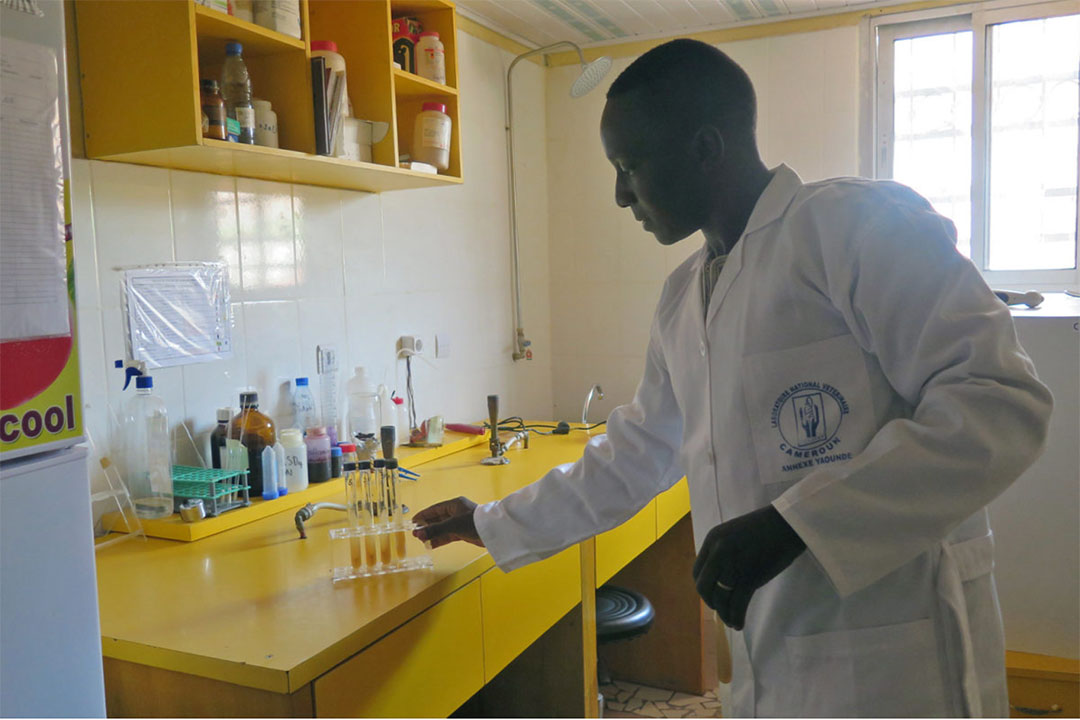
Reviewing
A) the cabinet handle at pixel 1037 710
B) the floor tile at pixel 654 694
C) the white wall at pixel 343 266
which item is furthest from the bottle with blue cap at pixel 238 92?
the cabinet handle at pixel 1037 710

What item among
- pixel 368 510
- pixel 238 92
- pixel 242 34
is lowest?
pixel 368 510

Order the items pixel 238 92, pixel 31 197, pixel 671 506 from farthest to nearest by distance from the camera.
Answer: pixel 671 506
pixel 238 92
pixel 31 197

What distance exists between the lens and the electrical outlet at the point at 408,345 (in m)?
2.57

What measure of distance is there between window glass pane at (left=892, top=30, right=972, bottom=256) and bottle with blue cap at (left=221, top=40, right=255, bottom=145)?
2302mm

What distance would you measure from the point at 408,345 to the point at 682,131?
1.63 metres

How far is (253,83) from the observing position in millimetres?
1864

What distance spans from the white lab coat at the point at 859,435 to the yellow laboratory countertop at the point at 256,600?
19.1 inches

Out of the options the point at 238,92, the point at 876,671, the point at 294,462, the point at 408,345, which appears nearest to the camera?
the point at 876,671

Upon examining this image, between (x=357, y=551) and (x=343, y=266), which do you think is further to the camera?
(x=343, y=266)

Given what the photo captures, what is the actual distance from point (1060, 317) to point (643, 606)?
4.32ft

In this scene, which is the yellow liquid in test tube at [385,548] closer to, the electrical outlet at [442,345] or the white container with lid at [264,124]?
the white container with lid at [264,124]

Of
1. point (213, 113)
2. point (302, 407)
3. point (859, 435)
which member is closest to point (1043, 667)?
point (859, 435)

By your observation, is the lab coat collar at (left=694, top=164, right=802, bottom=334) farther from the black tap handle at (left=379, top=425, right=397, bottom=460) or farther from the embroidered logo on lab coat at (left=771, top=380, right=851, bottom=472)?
the black tap handle at (left=379, top=425, right=397, bottom=460)

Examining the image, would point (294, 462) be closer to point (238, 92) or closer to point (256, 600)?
point (256, 600)
